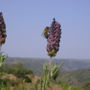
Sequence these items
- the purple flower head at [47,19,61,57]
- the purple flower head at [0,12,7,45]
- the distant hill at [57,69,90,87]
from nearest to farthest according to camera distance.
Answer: the purple flower head at [47,19,61,57], the purple flower head at [0,12,7,45], the distant hill at [57,69,90,87]

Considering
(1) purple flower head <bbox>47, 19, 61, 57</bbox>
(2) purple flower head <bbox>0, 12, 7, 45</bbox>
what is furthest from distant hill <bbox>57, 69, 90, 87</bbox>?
(1) purple flower head <bbox>47, 19, 61, 57</bbox>

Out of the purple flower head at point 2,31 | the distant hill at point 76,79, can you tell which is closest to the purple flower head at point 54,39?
the purple flower head at point 2,31

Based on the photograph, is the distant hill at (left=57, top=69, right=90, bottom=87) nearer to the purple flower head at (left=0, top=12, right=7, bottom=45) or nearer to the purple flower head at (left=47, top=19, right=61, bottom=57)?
the purple flower head at (left=0, top=12, right=7, bottom=45)

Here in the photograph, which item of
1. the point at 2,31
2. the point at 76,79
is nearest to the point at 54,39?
the point at 2,31

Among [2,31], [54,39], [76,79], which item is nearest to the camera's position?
[54,39]

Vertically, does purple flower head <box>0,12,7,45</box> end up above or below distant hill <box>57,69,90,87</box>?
above

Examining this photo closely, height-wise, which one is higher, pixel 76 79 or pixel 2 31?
pixel 2 31

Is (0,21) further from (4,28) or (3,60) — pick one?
(3,60)

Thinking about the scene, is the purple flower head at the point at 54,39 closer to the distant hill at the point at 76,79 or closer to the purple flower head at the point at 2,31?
the purple flower head at the point at 2,31

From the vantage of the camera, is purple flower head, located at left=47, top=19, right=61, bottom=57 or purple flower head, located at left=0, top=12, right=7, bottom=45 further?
purple flower head, located at left=0, top=12, right=7, bottom=45

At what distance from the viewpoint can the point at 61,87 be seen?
80.4 ft

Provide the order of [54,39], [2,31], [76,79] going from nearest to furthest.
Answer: [54,39]
[2,31]
[76,79]

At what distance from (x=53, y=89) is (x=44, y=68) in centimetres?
1344

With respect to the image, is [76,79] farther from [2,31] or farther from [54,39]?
[54,39]
